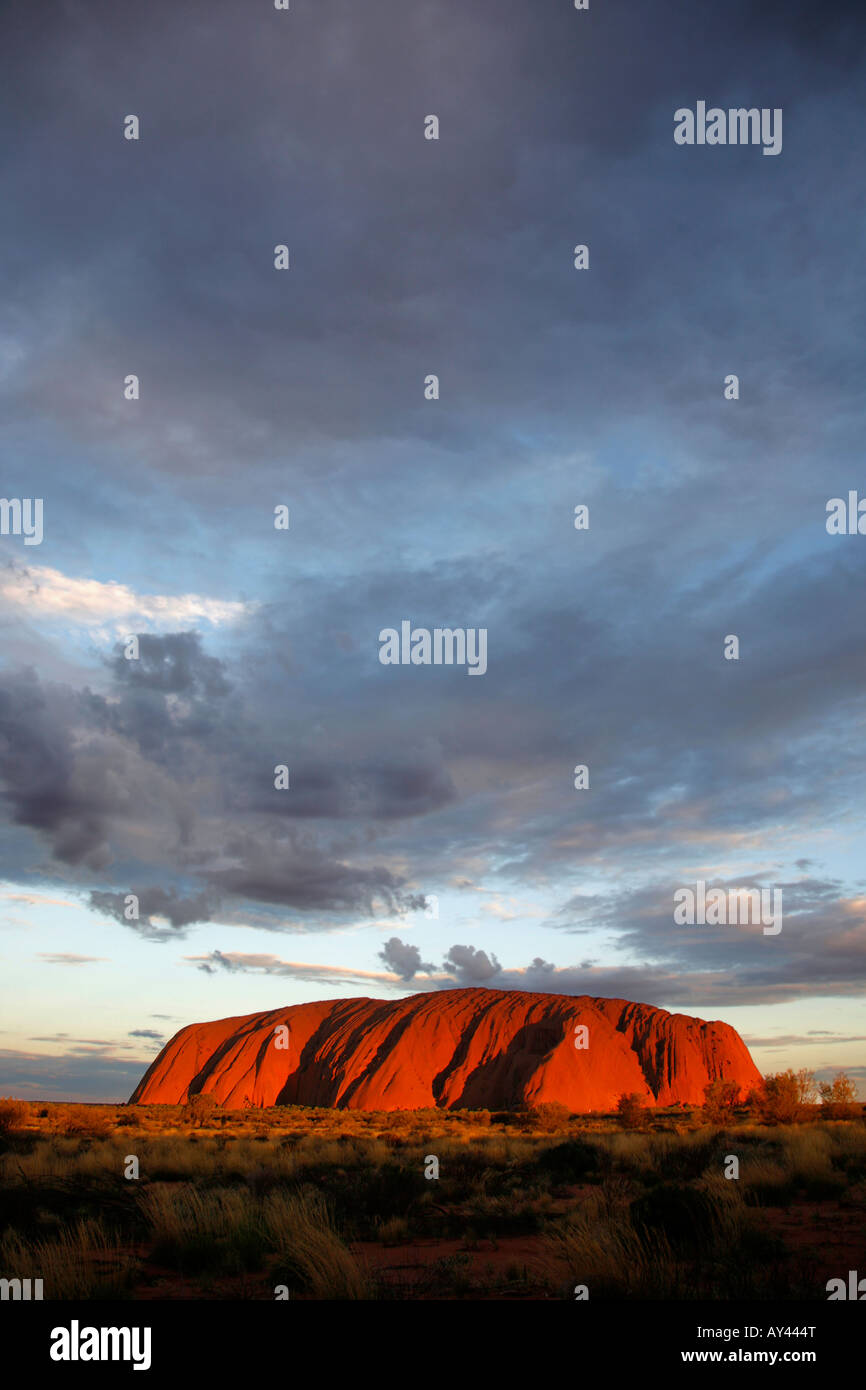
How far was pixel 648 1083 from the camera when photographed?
2864 inches

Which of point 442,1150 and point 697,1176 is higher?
point 697,1176

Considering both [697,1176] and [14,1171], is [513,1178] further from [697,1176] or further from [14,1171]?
[14,1171]

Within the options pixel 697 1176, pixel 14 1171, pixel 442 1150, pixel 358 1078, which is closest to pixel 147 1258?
pixel 14 1171

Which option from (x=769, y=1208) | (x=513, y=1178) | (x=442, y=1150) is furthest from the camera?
(x=442, y=1150)

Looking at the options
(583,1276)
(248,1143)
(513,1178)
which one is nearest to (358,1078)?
(248,1143)

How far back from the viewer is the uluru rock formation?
6894cm

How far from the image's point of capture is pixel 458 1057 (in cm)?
7375

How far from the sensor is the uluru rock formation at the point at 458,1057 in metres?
68.9
